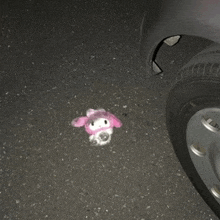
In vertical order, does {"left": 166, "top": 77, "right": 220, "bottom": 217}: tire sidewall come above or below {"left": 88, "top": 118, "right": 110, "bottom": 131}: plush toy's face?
above

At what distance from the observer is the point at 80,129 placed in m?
2.14

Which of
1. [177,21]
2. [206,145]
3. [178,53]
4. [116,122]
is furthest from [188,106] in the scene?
[178,53]

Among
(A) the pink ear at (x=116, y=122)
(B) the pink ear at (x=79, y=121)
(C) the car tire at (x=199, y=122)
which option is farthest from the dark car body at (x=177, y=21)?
(B) the pink ear at (x=79, y=121)

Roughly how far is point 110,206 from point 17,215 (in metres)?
0.60

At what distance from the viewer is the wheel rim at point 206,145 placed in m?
1.35

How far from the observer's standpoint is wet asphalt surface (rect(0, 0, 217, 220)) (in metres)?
1.88

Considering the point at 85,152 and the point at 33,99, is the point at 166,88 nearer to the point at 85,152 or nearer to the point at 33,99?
the point at 85,152

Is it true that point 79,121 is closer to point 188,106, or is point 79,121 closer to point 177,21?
point 188,106

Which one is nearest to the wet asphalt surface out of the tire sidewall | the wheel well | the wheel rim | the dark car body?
the wheel well

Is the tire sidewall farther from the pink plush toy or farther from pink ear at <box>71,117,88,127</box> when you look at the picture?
pink ear at <box>71,117,88,127</box>

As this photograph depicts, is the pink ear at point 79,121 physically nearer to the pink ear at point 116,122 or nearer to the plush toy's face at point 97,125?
the plush toy's face at point 97,125

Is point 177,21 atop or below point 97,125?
atop

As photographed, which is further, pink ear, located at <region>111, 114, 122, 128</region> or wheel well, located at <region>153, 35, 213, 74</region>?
wheel well, located at <region>153, 35, 213, 74</region>

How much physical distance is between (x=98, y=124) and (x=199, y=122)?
907 millimetres
